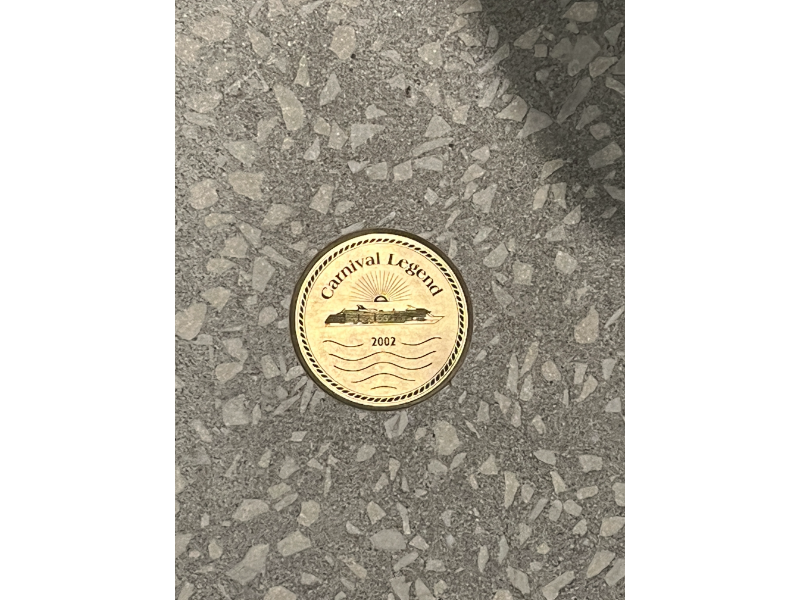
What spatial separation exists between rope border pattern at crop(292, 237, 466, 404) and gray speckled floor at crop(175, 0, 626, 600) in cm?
4

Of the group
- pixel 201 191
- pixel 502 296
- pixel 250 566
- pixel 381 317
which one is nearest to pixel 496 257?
pixel 502 296

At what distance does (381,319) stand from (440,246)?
28cm

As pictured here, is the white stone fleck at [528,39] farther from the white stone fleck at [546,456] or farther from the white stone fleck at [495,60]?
the white stone fleck at [546,456]

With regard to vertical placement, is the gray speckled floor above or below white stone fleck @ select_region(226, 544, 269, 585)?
above

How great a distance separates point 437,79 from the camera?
Result: 3322 mm

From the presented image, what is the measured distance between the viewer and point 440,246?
334 centimetres

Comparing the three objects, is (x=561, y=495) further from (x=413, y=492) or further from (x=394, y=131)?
(x=394, y=131)

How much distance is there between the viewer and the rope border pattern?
3.30 metres

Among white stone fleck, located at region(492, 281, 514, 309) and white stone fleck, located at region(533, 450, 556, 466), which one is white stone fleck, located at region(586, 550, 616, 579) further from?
white stone fleck, located at region(492, 281, 514, 309)

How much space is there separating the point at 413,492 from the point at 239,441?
0.55 metres

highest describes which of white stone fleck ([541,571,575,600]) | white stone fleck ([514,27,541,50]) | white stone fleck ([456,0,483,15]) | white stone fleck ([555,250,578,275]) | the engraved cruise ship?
white stone fleck ([456,0,483,15])

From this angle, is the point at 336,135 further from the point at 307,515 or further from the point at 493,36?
the point at 307,515

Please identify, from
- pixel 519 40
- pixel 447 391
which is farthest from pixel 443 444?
pixel 519 40

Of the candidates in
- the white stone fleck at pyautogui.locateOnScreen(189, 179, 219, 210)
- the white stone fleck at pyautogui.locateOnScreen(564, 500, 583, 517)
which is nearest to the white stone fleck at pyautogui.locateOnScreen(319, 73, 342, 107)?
the white stone fleck at pyautogui.locateOnScreen(189, 179, 219, 210)
